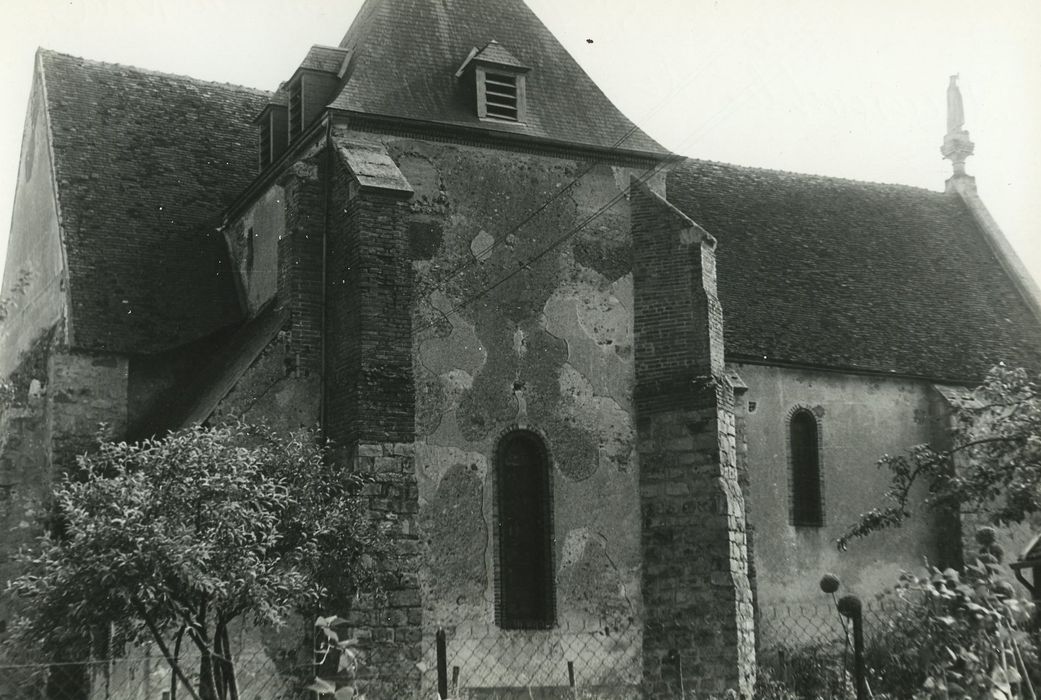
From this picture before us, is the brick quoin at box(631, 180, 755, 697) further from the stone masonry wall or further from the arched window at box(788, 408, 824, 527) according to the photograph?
the arched window at box(788, 408, 824, 527)

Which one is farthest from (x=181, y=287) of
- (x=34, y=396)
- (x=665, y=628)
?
(x=665, y=628)

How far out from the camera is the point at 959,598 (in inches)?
274

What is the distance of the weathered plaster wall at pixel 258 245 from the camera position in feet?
60.7

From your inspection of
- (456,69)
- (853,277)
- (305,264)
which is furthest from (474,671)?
(853,277)

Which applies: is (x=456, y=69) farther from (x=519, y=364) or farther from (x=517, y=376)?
(x=517, y=376)

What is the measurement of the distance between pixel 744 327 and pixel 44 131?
12830mm

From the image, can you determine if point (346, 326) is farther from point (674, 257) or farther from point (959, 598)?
point (959, 598)

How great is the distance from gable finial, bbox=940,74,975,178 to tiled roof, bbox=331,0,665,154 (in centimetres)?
1423

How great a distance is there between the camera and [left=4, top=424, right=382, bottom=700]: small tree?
38.3 ft

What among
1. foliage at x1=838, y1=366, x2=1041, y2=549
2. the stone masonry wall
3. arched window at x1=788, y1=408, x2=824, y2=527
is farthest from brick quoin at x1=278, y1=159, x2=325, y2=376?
arched window at x1=788, y1=408, x2=824, y2=527

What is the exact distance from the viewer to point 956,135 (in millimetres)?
30828

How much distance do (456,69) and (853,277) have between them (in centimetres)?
1071

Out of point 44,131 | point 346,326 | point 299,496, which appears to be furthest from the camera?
point 44,131

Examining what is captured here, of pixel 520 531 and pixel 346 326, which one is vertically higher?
pixel 346 326
